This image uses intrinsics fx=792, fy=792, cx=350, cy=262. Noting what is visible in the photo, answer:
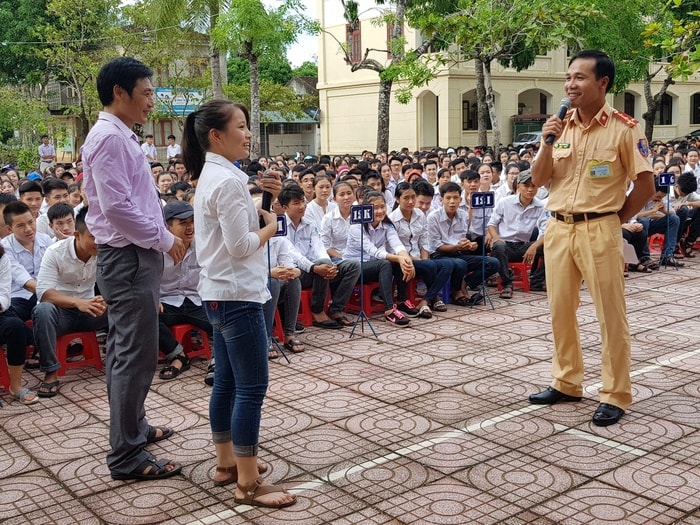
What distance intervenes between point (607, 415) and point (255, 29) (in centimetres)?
1576

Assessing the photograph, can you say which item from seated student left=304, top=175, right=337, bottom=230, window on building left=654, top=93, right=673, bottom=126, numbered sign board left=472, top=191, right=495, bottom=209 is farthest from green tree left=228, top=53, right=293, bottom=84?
numbered sign board left=472, top=191, right=495, bottom=209

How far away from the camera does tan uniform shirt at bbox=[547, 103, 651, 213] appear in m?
4.45

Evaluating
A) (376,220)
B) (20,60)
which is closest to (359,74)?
(20,60)

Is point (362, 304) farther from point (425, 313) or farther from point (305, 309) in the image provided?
point (425, 313)

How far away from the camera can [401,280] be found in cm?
765

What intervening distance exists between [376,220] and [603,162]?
3.28 m

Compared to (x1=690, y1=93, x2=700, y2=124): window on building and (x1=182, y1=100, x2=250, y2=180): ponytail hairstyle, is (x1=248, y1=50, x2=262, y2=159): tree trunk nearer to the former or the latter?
(x1=182, y1=100, x2=250, y2=180): ponytail hairstyle

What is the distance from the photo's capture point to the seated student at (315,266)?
23.3ft

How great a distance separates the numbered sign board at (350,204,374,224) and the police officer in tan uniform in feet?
7.89

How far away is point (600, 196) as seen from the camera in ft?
14.8

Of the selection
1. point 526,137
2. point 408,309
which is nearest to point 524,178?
point 408,309

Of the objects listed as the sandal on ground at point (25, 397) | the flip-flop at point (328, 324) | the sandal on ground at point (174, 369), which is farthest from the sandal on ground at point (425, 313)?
the sandal on ground at point (25, 397)

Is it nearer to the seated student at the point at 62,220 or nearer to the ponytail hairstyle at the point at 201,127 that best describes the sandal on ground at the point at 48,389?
the seated student at the point at 62,220

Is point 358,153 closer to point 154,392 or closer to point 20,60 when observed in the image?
point 20,60
